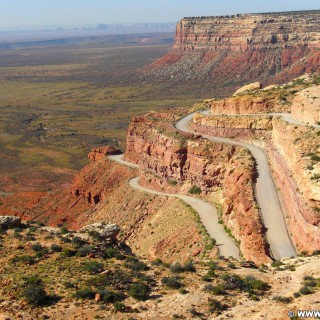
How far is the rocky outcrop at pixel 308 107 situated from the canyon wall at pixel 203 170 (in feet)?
21.5

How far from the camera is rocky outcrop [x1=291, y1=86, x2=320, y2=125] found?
46781 mm

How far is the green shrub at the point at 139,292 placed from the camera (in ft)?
80.0

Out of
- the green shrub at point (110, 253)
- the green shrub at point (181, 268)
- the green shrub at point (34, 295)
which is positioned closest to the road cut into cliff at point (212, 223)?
the green shrub at point (181, 268)

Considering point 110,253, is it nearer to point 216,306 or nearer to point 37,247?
point 37,247

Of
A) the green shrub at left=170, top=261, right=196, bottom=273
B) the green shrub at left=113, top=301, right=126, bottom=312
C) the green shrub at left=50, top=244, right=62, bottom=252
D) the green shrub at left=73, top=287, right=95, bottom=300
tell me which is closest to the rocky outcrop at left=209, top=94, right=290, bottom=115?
the green shrub at left=170, top=261, right=196, bottom=273

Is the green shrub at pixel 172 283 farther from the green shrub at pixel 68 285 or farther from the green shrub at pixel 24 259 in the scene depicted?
the green shrub at pixel 24 259

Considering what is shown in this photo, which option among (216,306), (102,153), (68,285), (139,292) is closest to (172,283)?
(139,292)

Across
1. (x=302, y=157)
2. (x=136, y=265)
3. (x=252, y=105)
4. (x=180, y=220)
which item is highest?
(x=252, y=105)

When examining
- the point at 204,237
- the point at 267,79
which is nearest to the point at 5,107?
the point at 267,79

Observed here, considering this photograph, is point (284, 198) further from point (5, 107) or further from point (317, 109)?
point (5, 107)

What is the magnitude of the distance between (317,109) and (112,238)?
23.8 metres

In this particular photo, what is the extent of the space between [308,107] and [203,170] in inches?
474

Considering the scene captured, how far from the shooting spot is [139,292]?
24.6m

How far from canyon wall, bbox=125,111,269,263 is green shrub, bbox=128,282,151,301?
12153 millimetres
